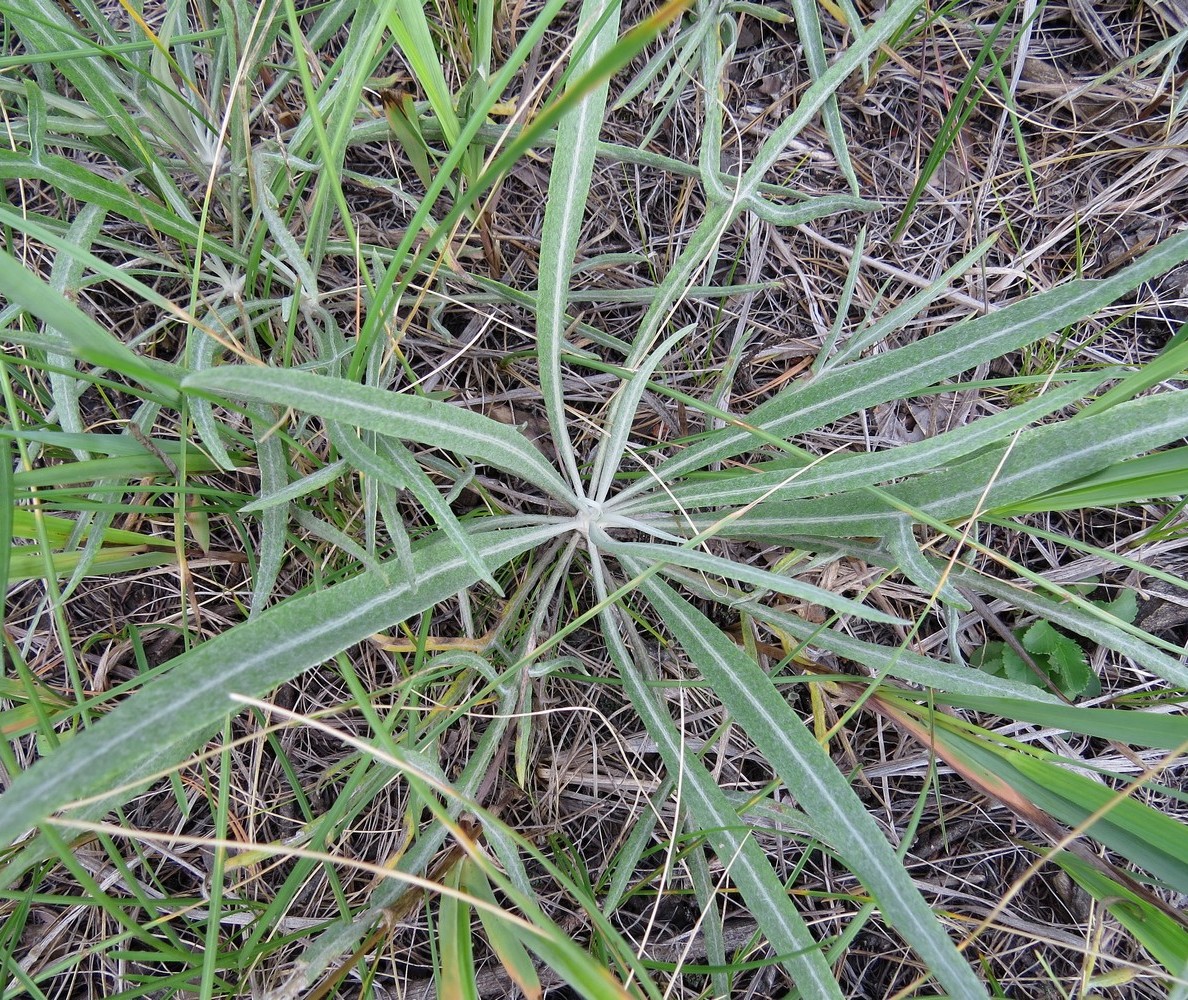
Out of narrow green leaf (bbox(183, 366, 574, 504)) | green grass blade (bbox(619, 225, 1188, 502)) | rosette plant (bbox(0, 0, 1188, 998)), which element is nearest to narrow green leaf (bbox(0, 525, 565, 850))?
rosette plant (bbox(0, 0, 1188, 998))

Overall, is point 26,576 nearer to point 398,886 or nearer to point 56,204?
point 398,886

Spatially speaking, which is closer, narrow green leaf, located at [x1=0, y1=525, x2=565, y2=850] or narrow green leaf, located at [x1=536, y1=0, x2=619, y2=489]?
narrow green leaf, located at [x1=0, y1=525, x2=565, y2=850]

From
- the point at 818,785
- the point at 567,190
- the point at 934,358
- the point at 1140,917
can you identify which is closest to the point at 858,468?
the point at 934,358

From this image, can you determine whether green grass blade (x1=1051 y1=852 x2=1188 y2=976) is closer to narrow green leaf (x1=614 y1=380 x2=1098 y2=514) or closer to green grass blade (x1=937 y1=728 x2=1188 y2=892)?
green grass blade (x1=937 y1=728 x2=1188 y2=892)

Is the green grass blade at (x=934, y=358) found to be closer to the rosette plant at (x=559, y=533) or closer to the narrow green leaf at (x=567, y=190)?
the rosette plant at (x=559, y=533)

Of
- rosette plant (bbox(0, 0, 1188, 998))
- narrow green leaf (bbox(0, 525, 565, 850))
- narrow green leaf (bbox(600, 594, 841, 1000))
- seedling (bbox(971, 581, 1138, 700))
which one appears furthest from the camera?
seedling (bbox(971, 581, 1138, 700))

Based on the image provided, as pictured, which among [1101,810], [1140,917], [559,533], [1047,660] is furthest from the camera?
[1047,660]

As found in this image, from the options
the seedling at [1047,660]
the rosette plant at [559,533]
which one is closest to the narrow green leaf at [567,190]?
the rosette plant at [559,533]

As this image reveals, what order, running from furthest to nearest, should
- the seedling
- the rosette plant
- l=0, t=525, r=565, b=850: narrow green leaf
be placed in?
Answer: the seedling
the rosette plant
l=0, t=525, r=565, b=850: narrow green leaf

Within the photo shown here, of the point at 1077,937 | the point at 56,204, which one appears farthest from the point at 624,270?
the point at 1077,937

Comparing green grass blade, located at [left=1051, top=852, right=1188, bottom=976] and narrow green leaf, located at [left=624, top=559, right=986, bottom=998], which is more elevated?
narrow green leaf, located at [left=624, top=559, right=986, bottom=998]

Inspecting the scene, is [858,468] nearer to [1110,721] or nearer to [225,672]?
[1110,721]
